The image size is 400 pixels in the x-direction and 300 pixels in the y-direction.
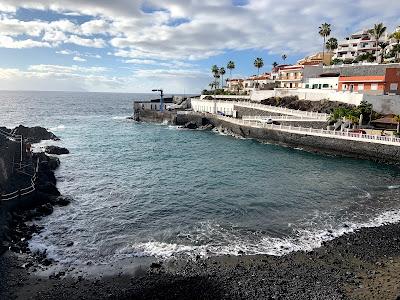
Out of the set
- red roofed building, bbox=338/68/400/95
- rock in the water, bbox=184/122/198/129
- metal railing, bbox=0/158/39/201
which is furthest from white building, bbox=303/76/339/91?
metal railing, bbox=0/158/39/201

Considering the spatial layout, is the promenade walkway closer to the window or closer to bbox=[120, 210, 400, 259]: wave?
the window

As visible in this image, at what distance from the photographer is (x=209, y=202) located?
1209 inches

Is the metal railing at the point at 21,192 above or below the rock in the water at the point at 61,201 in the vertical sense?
above

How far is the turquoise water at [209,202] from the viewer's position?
23.2m

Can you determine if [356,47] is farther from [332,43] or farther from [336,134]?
[336,134]

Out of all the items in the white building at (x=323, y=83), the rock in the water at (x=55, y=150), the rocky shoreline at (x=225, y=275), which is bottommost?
the rocky shoreline at (x=225, y=275)

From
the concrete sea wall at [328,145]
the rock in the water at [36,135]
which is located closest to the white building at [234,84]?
the concrete sea wall at [328,145]

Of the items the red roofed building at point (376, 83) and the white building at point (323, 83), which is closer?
the red roofed building at point (376, 83)

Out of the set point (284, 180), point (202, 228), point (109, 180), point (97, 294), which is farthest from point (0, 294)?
point (284, 180)

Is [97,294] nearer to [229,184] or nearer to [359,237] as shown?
[359,237]

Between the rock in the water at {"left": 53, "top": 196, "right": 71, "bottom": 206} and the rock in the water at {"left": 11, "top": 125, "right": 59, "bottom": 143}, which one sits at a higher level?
the rock in the water at {"left": 11, "top": 125, "right": 59, "bottom": 143}

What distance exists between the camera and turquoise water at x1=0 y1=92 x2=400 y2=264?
76.1 feet

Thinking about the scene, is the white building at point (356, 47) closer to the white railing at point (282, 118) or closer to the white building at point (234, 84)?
the white building at point (234, 84)

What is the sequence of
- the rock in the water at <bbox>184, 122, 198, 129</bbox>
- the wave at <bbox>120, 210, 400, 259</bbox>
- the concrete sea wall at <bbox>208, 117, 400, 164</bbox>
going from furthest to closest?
the rock in the water at <bbox>184, 122, 198, 129</bbox>, the concrete sea wall at <bbox>208, 117, 400, 164</bbox>, the wave at <bbox>120, 210, 400, 259</bbox>
